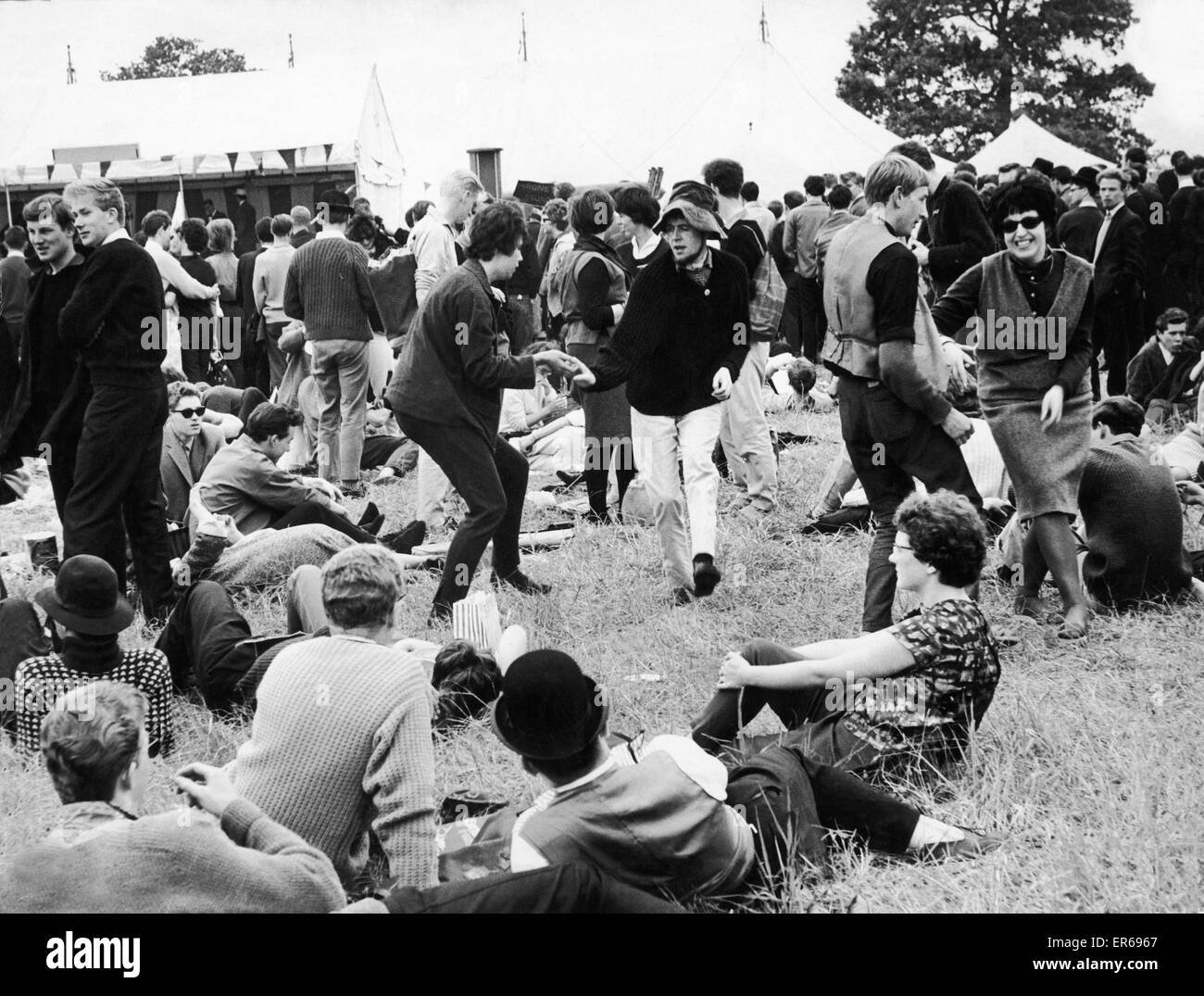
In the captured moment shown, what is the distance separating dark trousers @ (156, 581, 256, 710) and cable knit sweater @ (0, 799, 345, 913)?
2.12 meters

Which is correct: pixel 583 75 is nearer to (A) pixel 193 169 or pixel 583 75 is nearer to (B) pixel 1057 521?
(A) pixel 193 169

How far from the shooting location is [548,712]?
112 inches

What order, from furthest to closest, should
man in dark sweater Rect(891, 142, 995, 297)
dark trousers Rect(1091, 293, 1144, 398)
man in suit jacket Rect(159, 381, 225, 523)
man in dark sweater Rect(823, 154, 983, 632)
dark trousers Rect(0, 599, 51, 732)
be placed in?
dark trousers Rect(1091, 293, 1144, 398) → man in suit jacket Rect(159, 381, 225, 523) → man in dark sweater Rect(891, 142, 995, 297) → man in dark sweater Rect(823, 154, 983, 632) → dark trousers Rect(0, 599, 51, 732)

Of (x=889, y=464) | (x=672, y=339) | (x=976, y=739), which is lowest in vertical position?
(x=976, y=739)

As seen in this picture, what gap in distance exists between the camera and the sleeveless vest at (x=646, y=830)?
2.89 metres

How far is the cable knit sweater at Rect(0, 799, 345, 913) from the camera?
250cm

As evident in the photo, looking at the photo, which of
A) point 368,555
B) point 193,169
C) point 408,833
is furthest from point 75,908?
point 193,169

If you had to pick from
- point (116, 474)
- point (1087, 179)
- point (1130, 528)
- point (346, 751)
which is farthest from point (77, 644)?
point (1087, 179)

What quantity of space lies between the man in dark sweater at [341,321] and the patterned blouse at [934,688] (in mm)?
5800

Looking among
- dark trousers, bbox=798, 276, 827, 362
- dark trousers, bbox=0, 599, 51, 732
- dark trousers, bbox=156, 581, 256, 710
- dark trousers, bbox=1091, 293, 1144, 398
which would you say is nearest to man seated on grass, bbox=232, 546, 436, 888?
dark trousers, bbox=156, 581, 256, 710

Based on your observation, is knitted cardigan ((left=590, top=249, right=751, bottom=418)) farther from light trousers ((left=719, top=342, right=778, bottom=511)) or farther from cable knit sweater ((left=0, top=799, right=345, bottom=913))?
cable knit sweater ((left=0, top=799, right=345, bottom=913))

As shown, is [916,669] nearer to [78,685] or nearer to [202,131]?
[78,685]

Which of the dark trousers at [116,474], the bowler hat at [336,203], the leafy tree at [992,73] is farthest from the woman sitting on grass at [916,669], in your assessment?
the leafy tree at [992,73]

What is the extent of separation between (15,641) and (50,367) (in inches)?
69.8
